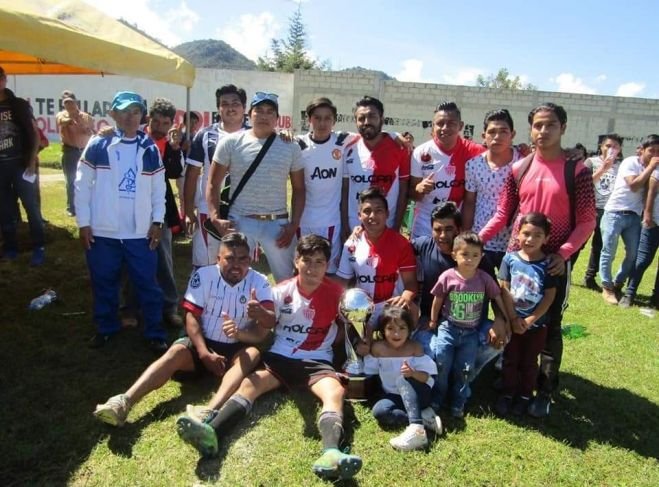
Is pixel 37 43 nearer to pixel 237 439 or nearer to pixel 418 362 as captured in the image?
pixel 237 439

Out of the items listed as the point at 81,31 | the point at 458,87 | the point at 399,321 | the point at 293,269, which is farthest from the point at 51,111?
the point at 399,321

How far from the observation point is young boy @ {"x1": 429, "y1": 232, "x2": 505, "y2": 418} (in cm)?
355

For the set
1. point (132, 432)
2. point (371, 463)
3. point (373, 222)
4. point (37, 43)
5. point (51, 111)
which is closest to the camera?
point (371, 463)

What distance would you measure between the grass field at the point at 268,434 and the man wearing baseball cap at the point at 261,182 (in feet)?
3.94

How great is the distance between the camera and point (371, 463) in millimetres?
3033

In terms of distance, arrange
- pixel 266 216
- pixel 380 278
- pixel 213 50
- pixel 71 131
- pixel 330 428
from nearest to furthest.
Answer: pixel 330 428 < pixel 380 278 < pixel 266 216 < pixel 71 131 < pixel 213 50

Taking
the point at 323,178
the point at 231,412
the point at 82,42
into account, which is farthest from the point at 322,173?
the point at 82,42

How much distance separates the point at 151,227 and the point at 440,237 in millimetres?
2271

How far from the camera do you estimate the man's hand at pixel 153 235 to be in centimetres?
421

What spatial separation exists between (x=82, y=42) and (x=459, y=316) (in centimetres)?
389

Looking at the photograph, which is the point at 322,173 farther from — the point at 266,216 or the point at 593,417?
the point at 593,417

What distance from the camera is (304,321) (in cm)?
364

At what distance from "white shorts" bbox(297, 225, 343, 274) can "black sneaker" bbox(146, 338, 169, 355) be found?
56.9 inches

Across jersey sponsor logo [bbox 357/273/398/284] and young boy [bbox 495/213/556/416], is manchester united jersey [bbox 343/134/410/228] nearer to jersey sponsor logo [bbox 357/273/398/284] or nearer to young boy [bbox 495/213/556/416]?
jersey sponsor logo [bbox 357/273/398/284]
